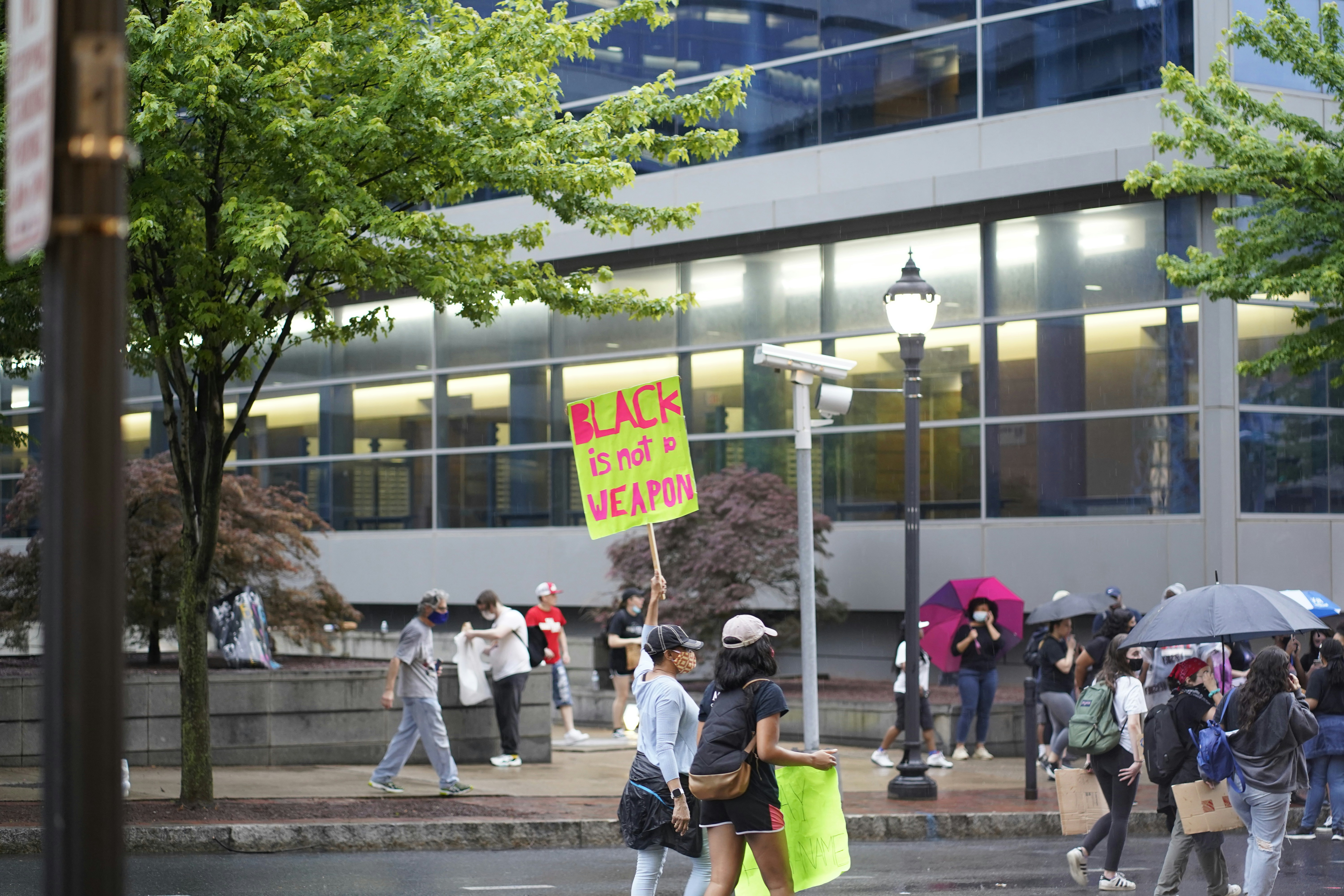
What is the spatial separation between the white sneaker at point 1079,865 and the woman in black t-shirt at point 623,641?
7179 mm

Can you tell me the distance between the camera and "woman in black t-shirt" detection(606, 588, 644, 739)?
17031 millimetres

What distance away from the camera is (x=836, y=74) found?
2259 cm

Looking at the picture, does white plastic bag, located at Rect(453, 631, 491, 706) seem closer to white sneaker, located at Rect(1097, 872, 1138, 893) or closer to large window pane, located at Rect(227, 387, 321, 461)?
white sneaker, located at Rect(1097, 872, 1138, 893)

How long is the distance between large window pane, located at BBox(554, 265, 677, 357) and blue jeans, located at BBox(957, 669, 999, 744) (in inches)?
377

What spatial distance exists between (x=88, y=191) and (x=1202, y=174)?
1474cm

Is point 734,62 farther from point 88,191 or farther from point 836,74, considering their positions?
point 88,191

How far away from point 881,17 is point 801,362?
12196mm

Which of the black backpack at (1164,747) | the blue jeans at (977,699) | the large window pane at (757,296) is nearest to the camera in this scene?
the black backpack at (1164,747)

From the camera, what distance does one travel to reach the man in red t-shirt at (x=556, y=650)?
16.9 metres

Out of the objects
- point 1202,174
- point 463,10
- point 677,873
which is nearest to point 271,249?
point 463,10

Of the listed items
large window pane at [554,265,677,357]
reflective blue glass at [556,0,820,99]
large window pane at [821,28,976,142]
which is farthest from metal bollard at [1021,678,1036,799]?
reflective blue glass at [556,0,820,99]

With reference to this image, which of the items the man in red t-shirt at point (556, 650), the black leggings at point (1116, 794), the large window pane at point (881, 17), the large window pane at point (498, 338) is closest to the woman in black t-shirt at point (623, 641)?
the man in red t-shirt at point (556, 650)

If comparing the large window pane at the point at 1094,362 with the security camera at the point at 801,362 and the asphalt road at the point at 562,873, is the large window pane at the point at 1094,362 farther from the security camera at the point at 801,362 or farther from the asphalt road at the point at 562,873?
the security camera at the point at 801,362

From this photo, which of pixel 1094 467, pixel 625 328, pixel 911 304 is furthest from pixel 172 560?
pixel 1094 467
